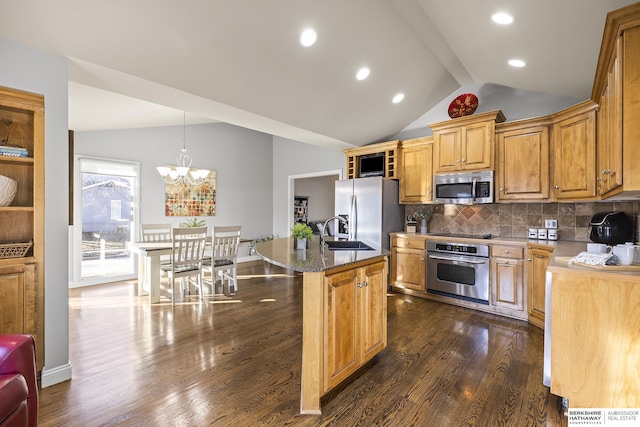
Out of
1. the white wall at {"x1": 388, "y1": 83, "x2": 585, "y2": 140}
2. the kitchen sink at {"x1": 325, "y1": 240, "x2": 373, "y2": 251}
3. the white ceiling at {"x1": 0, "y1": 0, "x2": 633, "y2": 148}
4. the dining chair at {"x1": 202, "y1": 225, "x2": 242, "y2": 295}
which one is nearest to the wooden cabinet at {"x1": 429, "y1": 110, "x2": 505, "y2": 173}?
the white wall at {"x1": 388, "y1": 83, "x2": 585, "y2": 140}

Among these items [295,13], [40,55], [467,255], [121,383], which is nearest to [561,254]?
[467,255]

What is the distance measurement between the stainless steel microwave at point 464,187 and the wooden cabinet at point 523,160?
0.13 metres

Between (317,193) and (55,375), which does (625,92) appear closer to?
(55,375)

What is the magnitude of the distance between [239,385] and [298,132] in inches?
122

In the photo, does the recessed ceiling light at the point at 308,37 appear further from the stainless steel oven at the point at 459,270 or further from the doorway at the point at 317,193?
the doorway at the point at 317,193

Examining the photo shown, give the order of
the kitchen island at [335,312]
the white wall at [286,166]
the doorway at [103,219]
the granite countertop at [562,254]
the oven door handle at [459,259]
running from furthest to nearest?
the white wall at [286,166] < the doorway at [103,219] < the oven door handle at [459,259] < the kitchen island at [335,312] < the granite countertop at [562,254]

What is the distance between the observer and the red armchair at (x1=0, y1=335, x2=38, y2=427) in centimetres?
123

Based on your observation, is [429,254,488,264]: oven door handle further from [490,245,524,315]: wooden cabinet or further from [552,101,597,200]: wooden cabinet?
[552,101,597,200]: wooden cabinet

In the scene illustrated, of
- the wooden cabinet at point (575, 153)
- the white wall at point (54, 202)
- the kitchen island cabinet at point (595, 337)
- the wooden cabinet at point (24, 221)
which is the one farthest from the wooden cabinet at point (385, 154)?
the wooden cabinet at point (24, 221)

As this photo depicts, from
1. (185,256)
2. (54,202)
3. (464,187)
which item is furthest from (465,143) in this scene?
(54,202)

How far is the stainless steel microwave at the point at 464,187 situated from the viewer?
12.6ft

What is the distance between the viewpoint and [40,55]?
2.06 meters

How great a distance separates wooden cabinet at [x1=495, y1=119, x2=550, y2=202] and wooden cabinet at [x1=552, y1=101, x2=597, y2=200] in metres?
0.11

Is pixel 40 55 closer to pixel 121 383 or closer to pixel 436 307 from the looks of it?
pixel 121 383
